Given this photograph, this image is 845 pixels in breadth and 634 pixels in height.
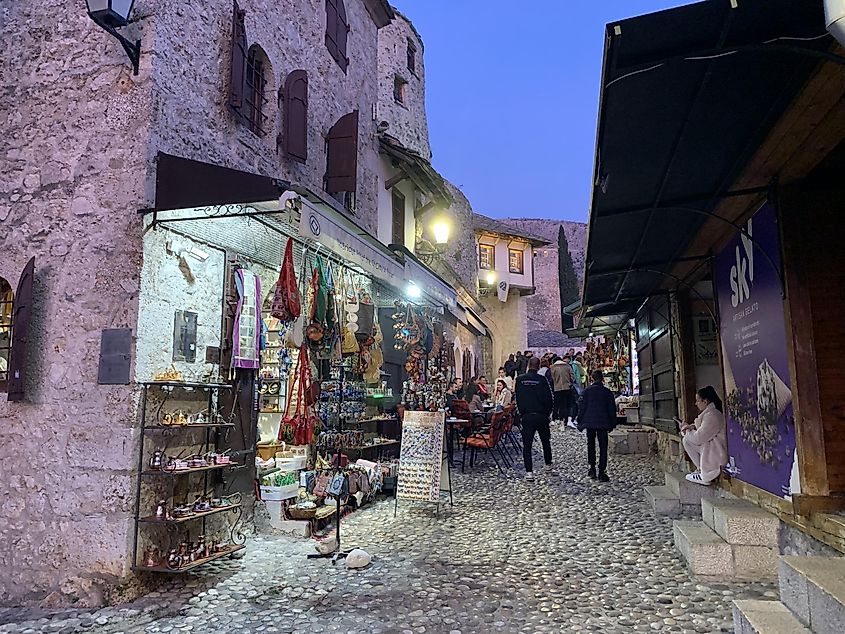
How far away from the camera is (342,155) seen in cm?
967

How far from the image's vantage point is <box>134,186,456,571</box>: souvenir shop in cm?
555

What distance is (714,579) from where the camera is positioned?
516cm

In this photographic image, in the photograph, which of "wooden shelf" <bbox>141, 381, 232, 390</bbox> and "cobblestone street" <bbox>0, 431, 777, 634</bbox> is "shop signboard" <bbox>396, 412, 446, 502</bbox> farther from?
"wooden shelf" <bbox>141, 381, 232, 390</bbox>

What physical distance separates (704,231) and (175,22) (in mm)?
5926

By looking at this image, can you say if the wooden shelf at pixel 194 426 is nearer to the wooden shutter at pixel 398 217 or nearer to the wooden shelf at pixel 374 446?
the wooden shelf at pixel 374 446

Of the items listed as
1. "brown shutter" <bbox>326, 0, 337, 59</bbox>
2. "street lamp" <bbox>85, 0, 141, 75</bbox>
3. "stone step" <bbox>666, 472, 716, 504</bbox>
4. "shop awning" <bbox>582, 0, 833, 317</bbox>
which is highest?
"brown shutter" <bbox>326, 0, 337, 59</bbox>

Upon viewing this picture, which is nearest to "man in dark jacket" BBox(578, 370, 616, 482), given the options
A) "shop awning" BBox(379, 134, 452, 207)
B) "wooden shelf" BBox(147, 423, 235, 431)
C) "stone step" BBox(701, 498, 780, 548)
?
"stone step" BBox(701, 498, 780, 548)

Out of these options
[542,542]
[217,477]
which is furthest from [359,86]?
[542,542]

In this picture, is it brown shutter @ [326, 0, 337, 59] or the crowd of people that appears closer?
the crowd of people

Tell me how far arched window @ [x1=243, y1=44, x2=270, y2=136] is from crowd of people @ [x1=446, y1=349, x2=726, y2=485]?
6000mm

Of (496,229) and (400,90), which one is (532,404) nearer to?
(400,90)

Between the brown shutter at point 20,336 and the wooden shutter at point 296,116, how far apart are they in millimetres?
3630

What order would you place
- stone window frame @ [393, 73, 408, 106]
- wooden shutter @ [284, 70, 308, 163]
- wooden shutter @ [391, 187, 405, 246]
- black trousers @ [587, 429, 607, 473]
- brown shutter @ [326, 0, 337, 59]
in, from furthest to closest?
stone window frame @ [393, 73, 408, 106] < wooden shutter @ [391, 187, 405, 246] < black trousers @ [587, 429, 607, 473] < brown shutter @ [326, 0, 337, 59] < wooden shutter @ [284, 70, 308, 163]

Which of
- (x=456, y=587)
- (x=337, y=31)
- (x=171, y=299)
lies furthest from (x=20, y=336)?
(x=337, y=31)
